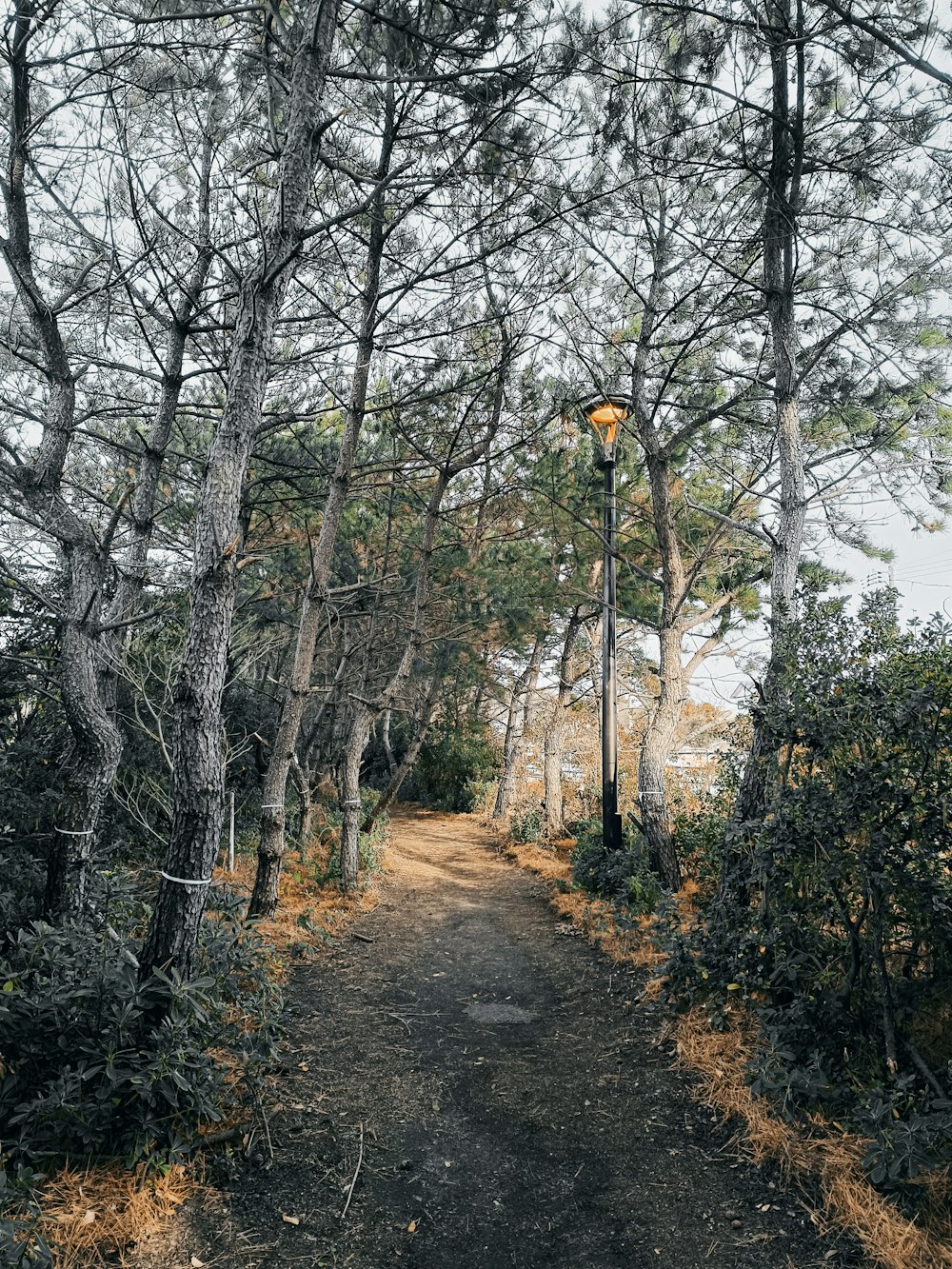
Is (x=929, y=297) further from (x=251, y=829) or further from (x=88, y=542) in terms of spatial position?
(x=251, y=829)

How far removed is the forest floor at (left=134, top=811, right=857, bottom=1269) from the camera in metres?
2.48

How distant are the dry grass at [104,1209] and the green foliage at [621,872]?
4.37 meters

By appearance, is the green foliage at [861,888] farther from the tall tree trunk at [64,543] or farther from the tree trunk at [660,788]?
the tall tree trunk at [64,543]

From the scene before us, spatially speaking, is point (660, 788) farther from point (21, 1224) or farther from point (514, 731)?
point (514, 731)

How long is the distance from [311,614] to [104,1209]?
4279 mm

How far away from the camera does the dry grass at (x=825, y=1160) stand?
2299 millimetres

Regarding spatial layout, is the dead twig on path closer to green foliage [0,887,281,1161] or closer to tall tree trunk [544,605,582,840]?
green foliage [0,887,281,1161]

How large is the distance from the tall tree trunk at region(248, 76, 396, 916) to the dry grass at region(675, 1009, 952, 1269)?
11.3ft

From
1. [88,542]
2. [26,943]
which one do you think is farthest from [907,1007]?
[88,542]

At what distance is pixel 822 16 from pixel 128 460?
6798 mm

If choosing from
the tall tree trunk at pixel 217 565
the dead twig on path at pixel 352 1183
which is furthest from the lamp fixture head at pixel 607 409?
the dead twig on path at pixel 352 1183

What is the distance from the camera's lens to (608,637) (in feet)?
25.1

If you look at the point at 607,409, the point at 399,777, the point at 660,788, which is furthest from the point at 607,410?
the point at 399,777

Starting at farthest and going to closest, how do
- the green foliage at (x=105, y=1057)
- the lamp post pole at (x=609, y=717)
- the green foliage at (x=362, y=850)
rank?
the green foliage at (x=362, y=850)
the lamp post pole at (x=609, y=717)
the green foliage at (x=105, y=1057)
